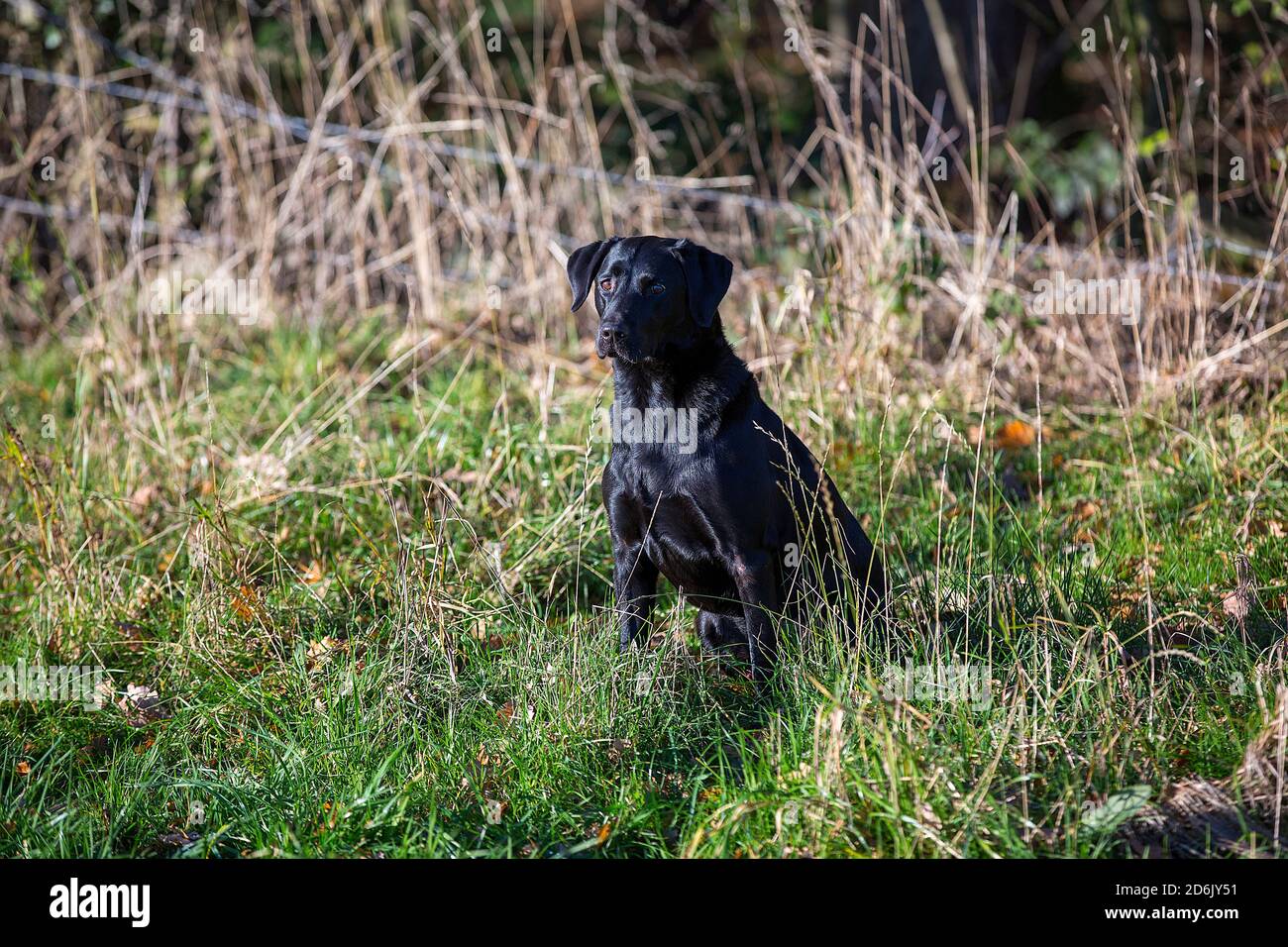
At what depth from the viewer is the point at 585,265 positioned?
3.29 metres

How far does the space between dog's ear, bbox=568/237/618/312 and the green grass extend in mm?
539

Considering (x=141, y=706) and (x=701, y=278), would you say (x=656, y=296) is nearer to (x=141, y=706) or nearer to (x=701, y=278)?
(x=701, y=278)

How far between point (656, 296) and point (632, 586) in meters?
0.81

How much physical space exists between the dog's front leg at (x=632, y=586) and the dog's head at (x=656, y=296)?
0.54 meters

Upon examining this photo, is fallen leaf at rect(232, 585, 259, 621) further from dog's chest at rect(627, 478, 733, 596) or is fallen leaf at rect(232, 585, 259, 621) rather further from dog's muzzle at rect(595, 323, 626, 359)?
dog's muzzle at rect(595, 323, 626, 359)

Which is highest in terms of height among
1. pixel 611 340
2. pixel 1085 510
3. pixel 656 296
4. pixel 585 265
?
pixel 585 265

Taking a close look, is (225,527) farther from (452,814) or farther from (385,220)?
(385,220)

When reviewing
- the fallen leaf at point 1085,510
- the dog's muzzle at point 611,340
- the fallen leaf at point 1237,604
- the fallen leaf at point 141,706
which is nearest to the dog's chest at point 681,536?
the dog's muzzle at point 611,340

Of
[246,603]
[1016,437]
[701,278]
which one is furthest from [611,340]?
[1016,437]

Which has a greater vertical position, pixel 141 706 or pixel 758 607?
pixel 758 607

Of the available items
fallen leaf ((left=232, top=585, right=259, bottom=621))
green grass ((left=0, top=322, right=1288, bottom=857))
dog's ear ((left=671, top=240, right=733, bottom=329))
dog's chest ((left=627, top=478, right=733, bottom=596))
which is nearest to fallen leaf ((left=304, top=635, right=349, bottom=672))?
green grass ((left=0, top=322, right=1288, bottom=857))

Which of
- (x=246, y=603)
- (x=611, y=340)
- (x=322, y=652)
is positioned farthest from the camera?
(x=246, y=603)

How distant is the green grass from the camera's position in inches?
97.1

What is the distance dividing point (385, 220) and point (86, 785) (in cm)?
376
